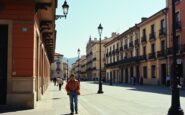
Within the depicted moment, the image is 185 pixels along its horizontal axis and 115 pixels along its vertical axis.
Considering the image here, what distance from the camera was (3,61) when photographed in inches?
520

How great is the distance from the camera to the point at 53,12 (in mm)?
15008

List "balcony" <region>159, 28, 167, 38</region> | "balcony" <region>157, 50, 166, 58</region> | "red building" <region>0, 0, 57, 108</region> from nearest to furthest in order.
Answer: "red building" <region>0, 0, 57, 108</region> < "balcony" <region>157, 50, 166, 58</region> < "balcony" <region>159, 28, 167, 38</region>

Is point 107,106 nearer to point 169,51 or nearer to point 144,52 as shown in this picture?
point 169,51

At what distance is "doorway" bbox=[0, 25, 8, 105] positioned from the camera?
13.0 meters

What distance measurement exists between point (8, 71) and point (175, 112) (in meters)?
6.33

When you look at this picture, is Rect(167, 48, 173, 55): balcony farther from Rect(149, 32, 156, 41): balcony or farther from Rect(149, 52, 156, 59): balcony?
Rect(149, 32, 156, 41): balcony

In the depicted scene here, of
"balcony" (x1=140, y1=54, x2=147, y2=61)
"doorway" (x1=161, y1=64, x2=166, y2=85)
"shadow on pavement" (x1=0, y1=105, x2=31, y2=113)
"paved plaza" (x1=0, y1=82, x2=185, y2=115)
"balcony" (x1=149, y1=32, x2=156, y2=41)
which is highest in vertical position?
"balcony" (x1=149, y1=32, x2=156, y2=41)

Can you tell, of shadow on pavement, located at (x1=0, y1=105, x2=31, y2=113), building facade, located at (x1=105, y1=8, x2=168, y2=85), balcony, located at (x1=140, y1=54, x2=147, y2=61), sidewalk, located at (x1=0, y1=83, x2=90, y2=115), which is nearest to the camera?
sidewalk, located at (x1=0, y1=83, x2=90, y2=115)

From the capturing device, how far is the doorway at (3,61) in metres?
13.0

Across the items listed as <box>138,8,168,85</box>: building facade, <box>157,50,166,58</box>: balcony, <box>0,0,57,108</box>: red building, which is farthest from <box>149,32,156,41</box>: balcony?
<box>0,0,57,108</box>: red building

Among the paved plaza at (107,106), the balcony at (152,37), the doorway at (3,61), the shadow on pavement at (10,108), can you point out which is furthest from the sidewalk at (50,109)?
the balcony at (152,37)

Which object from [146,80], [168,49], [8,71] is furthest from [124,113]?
[146,80]

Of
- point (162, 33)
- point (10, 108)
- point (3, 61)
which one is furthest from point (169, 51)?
point (10, 108)

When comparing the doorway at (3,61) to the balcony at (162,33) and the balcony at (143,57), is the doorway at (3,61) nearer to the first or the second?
the balcony at (162,33)
